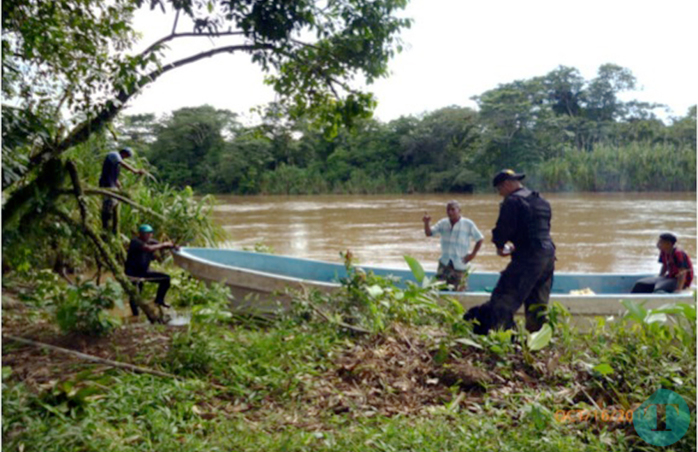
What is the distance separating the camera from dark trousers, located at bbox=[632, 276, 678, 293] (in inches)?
218

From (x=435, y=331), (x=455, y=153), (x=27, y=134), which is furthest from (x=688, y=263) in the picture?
(x=455, y=153)

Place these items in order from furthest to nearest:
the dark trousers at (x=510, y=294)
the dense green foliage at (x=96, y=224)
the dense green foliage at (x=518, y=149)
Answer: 1. the dense green foliage at (x=518, y=149)
2. the dense green foliage at (x=96, y=224)
3. the dark trousers at (x=510, y=294)

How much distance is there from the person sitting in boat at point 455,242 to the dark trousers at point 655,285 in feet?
5.44

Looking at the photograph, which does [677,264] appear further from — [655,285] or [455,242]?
[455,242]

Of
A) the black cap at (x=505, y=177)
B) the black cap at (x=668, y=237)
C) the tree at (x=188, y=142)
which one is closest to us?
the black cap at (x=505, y=177)

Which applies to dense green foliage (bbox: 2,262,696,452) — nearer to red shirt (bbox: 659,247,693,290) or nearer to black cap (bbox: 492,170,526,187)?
black cap (bbox: 492,170,526,187)

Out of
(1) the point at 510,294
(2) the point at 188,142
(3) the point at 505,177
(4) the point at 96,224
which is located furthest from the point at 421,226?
(1) the point at 510,294

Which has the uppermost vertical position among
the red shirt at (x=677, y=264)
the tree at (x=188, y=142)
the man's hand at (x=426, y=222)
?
the tree at (x=188, y=142)

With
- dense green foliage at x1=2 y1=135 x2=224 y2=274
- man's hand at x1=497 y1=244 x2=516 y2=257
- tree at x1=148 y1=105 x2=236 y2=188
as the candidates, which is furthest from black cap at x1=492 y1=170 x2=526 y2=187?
tree at x1=148 y1=105 x2=236 y2=188

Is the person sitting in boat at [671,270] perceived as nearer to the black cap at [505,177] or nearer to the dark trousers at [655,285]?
the dark trousers at [655,285]

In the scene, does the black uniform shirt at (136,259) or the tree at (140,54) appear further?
the black uniform shirt at (136,259)

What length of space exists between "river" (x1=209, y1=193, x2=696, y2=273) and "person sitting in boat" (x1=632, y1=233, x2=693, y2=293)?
2273 mm

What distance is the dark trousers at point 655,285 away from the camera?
218 inches
